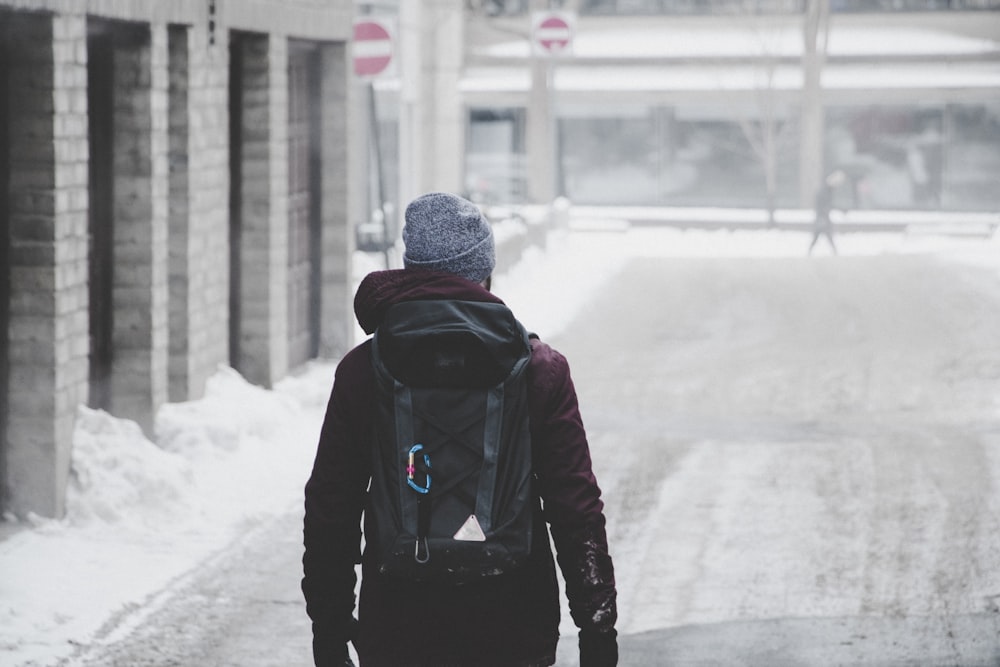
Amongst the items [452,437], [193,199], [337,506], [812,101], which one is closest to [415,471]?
[452,437]

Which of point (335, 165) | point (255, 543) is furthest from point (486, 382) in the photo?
point (335, 165)

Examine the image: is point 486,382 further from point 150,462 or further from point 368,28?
point 368,28

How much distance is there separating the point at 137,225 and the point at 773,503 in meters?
4.34

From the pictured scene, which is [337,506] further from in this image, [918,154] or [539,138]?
[918,154]

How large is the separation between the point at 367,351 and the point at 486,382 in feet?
0.95

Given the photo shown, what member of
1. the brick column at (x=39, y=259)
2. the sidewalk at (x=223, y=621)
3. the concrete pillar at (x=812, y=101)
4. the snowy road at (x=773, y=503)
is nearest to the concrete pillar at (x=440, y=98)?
the concrete pillar at (x=812, y=101)

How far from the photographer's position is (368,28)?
1853 centimetres

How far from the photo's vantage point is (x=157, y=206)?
1150 cm

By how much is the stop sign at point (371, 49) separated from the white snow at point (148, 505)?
13.9ft

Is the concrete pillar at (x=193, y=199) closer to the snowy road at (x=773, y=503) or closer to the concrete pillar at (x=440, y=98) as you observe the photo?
the snowy road at (x=773, y=503)

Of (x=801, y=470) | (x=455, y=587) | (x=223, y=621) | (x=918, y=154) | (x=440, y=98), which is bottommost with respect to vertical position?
(x=801, y=470)

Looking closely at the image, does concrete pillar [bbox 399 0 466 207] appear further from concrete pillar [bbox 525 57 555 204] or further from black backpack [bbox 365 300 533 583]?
black backpack [bbox 365 300 533 583]

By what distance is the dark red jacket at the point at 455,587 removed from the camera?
156 inches

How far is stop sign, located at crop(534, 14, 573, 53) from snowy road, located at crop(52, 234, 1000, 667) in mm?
8600
